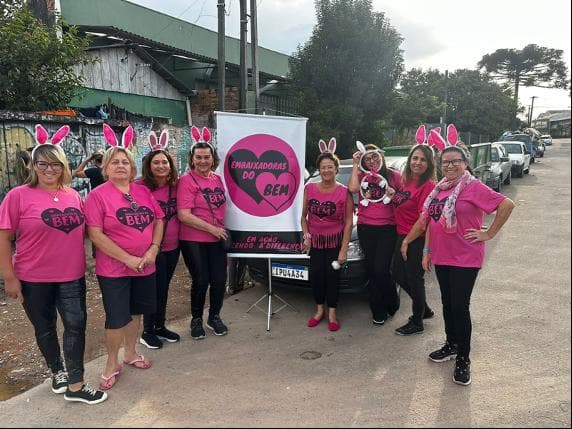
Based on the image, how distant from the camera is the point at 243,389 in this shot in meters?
3.24

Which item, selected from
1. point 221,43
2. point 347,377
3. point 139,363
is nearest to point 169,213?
point 139,363

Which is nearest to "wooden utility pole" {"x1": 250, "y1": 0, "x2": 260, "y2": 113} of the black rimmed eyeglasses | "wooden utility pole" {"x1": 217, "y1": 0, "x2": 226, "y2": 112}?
"wooden utility pole" {"x1": 217, "y1": 0, "x2": 226, "y2": 112}

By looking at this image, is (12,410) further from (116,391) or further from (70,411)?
(116,391)

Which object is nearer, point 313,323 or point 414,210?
point 414,210

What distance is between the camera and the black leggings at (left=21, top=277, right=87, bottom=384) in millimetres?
3061

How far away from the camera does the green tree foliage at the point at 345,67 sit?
1498 cm

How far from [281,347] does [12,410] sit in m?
2.08

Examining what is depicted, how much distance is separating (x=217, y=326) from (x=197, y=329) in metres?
0.20

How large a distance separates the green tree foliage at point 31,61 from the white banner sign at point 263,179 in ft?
17.6

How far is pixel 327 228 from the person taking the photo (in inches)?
169

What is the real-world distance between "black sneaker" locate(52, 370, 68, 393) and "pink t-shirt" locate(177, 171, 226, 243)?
142cm

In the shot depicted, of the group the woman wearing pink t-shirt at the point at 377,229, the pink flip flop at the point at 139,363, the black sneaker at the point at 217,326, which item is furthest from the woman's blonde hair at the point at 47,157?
the woman wearing pink t-shirt at the point at 377,229

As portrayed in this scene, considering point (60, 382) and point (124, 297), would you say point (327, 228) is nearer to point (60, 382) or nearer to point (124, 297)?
point (124, 297)

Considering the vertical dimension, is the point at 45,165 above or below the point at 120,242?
above
